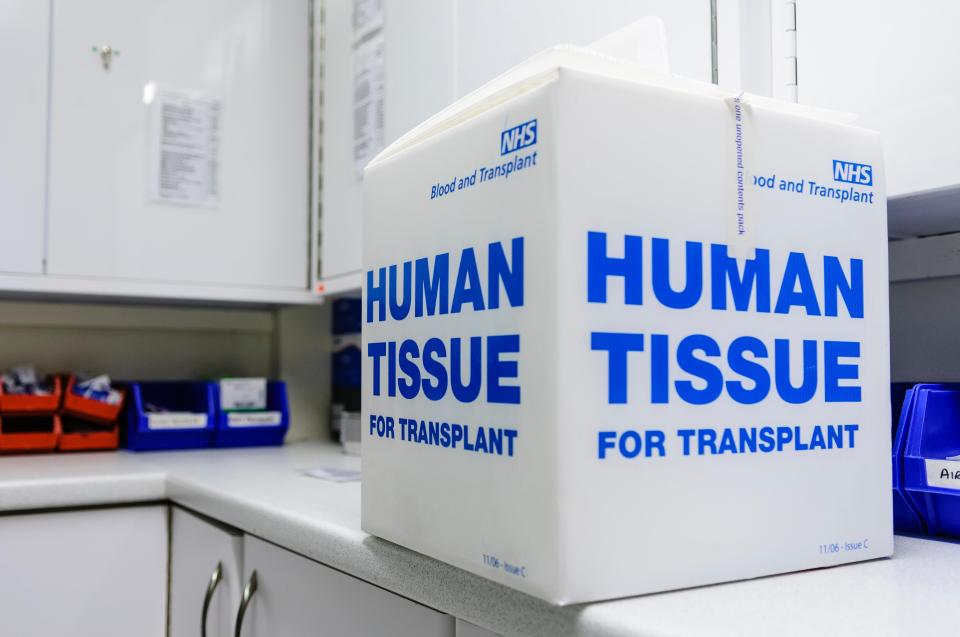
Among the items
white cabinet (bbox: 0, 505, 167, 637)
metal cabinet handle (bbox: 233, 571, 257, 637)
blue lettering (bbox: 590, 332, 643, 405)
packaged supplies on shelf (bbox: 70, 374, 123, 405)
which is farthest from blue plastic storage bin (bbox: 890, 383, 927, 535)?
packaged supplies on shelf (bbox: 70, 374, 123, 405)

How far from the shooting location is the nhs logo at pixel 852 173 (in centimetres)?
62

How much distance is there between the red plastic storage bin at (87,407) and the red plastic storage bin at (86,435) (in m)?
A: 0.03

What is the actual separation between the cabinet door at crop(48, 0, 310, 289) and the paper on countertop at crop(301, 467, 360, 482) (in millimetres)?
600

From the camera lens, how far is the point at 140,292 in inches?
65.7

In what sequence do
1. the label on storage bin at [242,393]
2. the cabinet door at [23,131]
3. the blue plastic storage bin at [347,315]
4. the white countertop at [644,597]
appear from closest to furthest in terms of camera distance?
1. the white countertop at [644,597]
2. the cabinet door at [23,131]
3. the label on storage bin at [242,393]
4. the blue plastic storage bin at [347,315]

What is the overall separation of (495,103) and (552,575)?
1.00 feet

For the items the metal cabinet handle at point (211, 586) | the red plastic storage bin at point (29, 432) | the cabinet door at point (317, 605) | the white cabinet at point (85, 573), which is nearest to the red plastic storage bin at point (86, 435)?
the red plastic storage bin at point (29, 432)

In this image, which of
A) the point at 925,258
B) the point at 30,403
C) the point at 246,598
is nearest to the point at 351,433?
the point at 30,403

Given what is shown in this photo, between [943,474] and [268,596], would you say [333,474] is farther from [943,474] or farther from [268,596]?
[943,474]

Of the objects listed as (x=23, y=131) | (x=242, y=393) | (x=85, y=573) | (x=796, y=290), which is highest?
(x=23, y=131)

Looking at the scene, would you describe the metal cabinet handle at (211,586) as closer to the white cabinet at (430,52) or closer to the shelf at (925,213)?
the white cabinet at (430,52)

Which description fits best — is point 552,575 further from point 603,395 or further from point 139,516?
point 139,516

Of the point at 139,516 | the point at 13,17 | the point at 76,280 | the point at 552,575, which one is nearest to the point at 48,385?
the point at 76,280

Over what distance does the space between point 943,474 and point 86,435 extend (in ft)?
5.00
